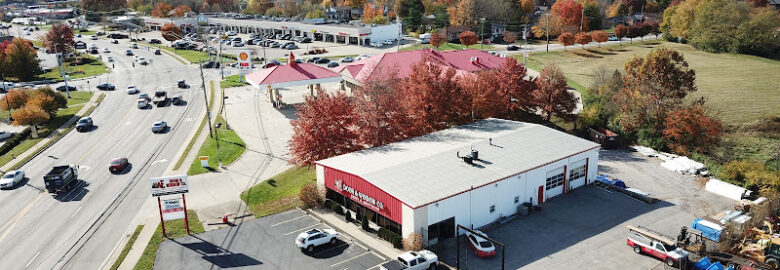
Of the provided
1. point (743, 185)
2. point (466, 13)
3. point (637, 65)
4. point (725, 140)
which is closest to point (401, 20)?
point (466, 13)

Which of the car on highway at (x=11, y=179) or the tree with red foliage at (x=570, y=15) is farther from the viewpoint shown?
the tree with red foliage at (x=570, y=15)

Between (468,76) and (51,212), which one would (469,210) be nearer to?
(468,76)

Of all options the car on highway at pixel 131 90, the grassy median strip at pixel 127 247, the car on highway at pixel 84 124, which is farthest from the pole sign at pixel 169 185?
the car on highway at pixel 131 90

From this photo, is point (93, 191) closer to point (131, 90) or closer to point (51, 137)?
point (51, 137)

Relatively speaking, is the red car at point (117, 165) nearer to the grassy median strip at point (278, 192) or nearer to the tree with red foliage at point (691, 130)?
the grassy median strip at point (278, 192)

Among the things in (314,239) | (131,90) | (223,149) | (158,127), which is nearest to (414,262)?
(314,239)

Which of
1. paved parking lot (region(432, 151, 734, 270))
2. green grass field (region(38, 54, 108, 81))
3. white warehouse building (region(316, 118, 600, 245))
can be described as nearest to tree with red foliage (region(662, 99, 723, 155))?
paved parking lot (region(432, 151, 734, 270))
